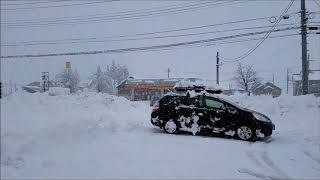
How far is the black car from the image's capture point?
14.3 metres

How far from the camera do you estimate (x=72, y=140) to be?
930 centimetres

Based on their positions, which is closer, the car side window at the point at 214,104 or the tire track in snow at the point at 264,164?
the tire track in snow at the point at 264,164

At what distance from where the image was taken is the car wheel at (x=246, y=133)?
14227mm

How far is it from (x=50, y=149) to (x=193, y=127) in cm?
714

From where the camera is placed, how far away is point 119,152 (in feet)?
31.7

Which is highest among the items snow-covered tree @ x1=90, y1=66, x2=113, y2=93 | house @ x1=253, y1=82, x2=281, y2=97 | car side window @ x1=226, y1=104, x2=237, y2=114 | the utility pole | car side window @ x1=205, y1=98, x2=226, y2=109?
the utility pole

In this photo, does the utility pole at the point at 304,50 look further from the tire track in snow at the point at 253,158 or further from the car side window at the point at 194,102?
the tire track in snow at the point at 253,158

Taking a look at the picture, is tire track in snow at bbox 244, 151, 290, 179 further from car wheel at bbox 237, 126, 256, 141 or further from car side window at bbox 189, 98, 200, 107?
car side window at bbox 189, 98, 200, 107

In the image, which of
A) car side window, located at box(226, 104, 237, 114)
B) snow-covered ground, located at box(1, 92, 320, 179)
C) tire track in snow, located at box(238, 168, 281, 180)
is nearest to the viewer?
snow-covered ground, located at box(1, 92, 320, 179)

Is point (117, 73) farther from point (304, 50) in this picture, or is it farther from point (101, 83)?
point (304, 50)

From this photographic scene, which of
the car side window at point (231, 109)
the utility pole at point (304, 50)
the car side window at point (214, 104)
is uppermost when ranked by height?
the utility pole at point (304, 50)

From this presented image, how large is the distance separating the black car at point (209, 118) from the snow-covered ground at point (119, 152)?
51cm

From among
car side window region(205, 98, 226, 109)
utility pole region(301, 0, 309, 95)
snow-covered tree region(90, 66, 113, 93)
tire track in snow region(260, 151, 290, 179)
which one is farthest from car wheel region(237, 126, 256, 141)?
snow-covered tree region(90, 66, 113, 93)

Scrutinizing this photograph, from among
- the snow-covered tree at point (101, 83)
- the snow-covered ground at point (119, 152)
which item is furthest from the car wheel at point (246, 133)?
the snow-covered tree at point (101, 83)
